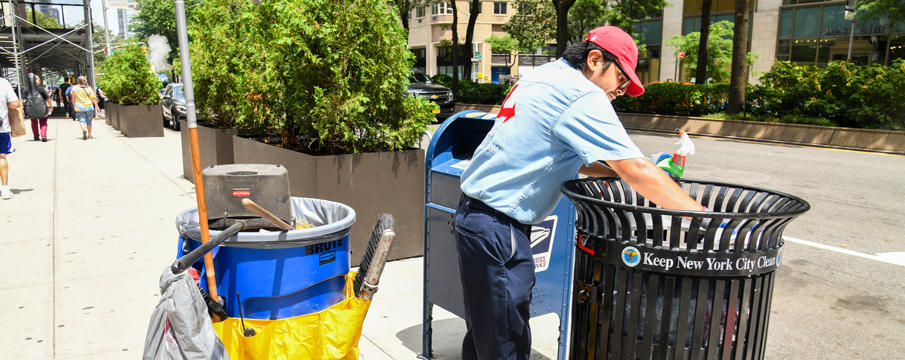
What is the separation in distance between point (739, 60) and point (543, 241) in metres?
15.3

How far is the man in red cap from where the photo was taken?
2.12 m

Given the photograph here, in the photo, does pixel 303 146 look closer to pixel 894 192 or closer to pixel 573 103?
pixel 573 103

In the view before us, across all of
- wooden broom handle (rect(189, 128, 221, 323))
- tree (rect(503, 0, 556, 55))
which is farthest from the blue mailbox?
tree (rect(503, 0, 556, 55))

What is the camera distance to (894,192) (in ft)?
28.8

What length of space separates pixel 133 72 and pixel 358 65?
15.0 meters

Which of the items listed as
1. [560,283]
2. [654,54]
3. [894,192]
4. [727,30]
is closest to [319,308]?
[560,283]

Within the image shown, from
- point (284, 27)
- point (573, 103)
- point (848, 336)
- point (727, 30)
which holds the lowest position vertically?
point (848, 336)

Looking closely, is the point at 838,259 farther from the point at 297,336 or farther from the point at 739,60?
the point at 739,60

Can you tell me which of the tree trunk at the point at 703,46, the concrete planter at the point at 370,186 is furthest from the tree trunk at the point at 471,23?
the concrete planter at the point at 370,186

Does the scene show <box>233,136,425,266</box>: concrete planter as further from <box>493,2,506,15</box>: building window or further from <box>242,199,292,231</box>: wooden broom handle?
<box>493,2,506,15</box>: building window

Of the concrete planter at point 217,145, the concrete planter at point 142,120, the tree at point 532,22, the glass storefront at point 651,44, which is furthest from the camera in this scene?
the glass storefront at point 651,44

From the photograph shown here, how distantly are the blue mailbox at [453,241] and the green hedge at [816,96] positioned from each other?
13789 mm

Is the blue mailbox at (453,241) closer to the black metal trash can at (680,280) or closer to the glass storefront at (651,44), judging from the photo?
the black metal trash can at (680,280)

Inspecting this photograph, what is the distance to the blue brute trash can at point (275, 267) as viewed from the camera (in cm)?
261
